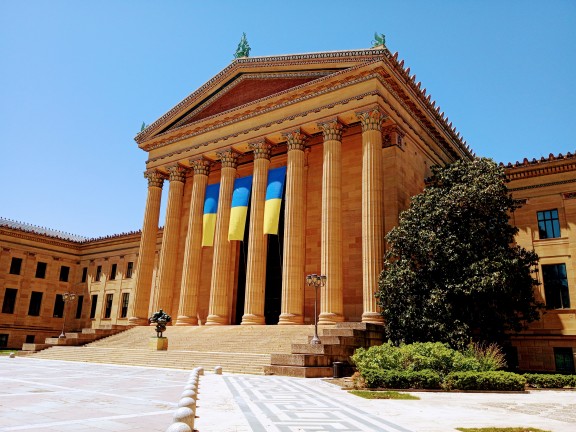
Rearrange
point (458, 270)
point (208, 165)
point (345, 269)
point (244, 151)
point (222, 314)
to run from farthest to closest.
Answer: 1. point (208, 165)
2. point (244, 151)
3. point (222, 314)
4. point (345, 269)
5. point (458, 270)

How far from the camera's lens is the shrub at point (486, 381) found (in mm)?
15023

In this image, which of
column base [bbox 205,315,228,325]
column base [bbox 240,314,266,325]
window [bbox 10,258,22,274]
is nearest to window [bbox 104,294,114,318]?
window [bbox 10,258,22,274]

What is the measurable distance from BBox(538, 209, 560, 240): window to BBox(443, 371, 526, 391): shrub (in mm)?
13732

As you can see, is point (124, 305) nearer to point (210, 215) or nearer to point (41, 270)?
point (41, 270)

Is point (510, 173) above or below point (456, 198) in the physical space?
above

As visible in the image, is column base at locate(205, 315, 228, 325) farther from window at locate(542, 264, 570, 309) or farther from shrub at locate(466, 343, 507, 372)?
window at locate(542, 264, 570, 309)

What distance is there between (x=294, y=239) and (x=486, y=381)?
51.0 ft

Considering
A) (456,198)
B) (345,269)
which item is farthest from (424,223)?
(345,269)

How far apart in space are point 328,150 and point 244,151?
8.49m

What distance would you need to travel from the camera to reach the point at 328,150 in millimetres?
28984

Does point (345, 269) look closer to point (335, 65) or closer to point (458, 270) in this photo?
point (458, 270)

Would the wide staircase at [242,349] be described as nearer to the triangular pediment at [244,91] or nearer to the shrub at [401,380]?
the shrub at [401,380]

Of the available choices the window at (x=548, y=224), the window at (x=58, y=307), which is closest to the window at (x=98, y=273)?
the window at (x=58, y=307)

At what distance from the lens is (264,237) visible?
3102 centimetres
